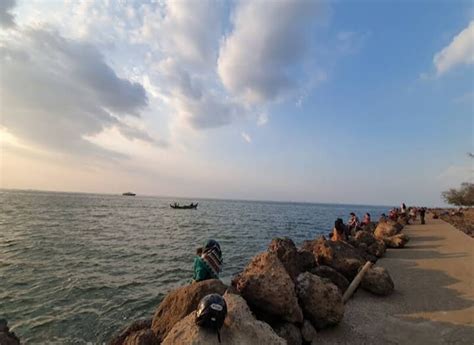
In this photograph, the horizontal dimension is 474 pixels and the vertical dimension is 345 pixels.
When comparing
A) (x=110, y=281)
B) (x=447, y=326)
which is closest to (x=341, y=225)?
(x=447, y=326)

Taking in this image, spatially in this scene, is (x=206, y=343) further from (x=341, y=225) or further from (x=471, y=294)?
(x=341, y=225)

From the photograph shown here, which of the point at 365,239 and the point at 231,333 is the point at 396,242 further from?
the point at 231,333

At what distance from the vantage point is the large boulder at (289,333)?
6.10m

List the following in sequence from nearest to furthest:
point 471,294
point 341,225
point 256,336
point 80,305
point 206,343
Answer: point 206,343 < point 256,336 < point 471,294 < point 80,305 < point 341,225

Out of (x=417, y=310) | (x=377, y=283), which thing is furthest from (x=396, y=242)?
(x=417, y=310)

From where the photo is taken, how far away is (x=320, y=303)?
23.6 feet

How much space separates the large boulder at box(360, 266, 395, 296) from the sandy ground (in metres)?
0.20

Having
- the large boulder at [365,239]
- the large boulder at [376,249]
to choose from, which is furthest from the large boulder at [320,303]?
the large boulder at [365,239]

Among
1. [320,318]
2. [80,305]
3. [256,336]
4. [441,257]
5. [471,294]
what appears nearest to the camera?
[256,336]

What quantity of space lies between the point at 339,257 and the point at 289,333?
5886 mm

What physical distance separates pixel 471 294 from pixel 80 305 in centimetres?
1340

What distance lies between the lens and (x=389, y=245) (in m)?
18.7

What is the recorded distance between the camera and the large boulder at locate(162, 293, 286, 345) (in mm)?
4293

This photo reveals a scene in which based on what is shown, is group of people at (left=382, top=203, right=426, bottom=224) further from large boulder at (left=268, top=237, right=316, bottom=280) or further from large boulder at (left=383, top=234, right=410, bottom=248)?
large boulder at (left=268, top=237, right=316, bottom=280)
